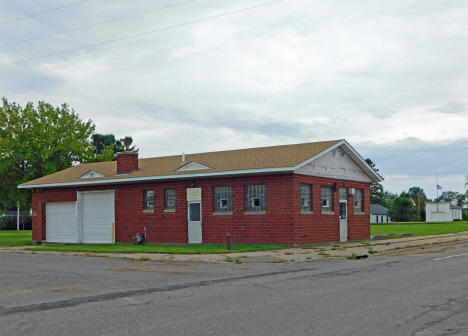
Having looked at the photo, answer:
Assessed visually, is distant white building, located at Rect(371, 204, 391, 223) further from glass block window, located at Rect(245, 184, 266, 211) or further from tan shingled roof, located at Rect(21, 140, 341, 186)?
glass block window, located at Rect(245, 184, 266, 211)

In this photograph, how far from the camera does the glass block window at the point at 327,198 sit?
26734 millimetres

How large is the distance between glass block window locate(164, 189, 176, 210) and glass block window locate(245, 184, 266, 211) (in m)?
4.18

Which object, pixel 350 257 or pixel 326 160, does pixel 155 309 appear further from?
pixel 326 160

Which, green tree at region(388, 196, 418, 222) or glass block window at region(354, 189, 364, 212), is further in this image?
green tree at region(388, 196, 418, 222)

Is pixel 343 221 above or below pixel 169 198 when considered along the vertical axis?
below

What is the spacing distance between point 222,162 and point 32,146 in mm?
19020

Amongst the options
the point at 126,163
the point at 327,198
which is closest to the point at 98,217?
the point at 126,163

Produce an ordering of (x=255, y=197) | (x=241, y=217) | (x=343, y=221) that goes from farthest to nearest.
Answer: (x=343, y=221) < (x=241, y=217) < (x=255, y=197)

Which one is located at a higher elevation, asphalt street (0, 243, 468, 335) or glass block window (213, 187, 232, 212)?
glass block window (213, 187, 232, 212)

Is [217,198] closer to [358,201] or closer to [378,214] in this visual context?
[358,201]

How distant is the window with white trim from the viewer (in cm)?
2673

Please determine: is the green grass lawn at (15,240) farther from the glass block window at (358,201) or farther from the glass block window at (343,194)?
the glass block window at (358,201)

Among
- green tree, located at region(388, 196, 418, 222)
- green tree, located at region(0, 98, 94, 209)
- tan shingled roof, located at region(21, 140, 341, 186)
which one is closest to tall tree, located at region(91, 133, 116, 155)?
green tree, located at region(0, 98, 94, 209)

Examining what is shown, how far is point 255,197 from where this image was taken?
25.0 meters
